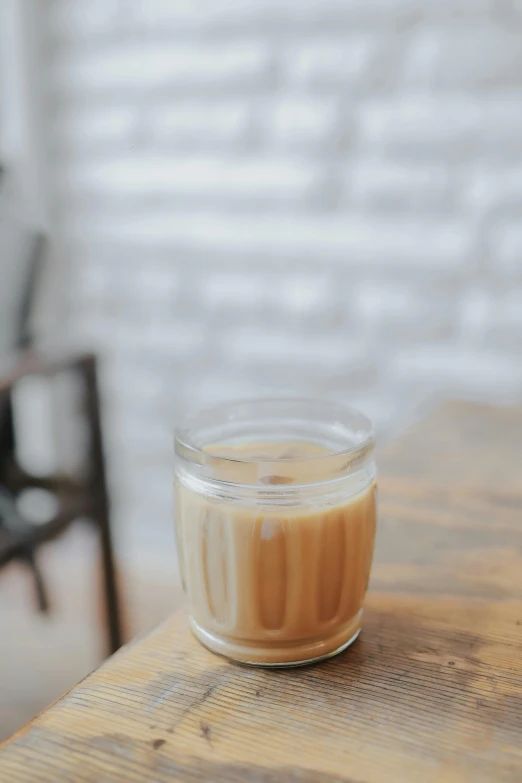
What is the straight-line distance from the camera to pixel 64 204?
1553mm

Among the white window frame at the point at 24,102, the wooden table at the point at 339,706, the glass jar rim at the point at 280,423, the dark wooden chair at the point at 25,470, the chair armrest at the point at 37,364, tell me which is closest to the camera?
the wooden table at the point at 339,706

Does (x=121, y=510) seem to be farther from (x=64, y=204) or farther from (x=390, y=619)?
(x=390, y=619)

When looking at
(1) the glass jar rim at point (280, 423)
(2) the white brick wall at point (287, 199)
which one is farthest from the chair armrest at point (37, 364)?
(1) the glass jar rim at point (280, 423)

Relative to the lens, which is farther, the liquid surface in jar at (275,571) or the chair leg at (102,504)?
the chair leg at (102,504)

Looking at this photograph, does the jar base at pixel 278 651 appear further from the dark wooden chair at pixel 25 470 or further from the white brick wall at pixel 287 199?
the white brick wall at pixel 287 199

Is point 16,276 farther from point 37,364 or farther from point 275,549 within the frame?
point 275,549

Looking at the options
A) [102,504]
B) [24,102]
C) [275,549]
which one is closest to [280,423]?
[275,549]

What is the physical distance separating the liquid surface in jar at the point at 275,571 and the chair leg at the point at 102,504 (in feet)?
2.68

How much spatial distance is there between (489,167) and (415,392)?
0.37m

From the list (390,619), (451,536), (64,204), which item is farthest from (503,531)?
(64,204)

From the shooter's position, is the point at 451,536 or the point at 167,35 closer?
the point at 451,536

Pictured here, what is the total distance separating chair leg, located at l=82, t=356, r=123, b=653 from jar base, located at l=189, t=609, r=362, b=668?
0.83m

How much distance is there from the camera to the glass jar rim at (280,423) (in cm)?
45

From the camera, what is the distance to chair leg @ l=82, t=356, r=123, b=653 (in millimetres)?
1220
